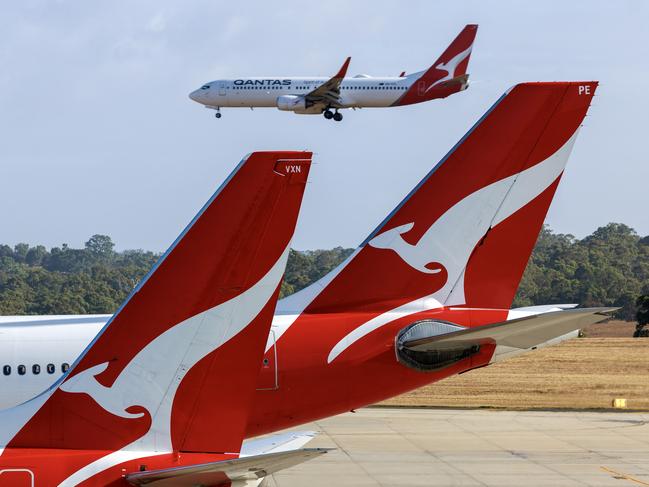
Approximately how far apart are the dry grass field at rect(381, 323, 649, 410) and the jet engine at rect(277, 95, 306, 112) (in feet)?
85.2

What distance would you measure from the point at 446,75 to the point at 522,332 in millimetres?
68361

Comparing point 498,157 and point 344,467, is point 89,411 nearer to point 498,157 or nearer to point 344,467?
point 498,157

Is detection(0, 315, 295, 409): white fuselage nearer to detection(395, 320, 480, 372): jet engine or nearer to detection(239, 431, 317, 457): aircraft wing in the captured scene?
detection(395, 320, 480, 372): jet engine

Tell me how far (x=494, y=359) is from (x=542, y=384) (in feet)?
89.9

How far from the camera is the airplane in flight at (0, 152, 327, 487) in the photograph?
29.5ft

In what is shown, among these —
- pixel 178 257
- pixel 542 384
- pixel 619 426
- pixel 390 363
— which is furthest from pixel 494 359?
pixel 542 384

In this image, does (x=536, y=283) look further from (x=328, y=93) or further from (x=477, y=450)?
(x=477, y=450)

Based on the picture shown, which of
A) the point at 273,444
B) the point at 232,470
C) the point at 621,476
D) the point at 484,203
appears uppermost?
the point at 484,203

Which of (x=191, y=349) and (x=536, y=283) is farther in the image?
(x=536, y=283)

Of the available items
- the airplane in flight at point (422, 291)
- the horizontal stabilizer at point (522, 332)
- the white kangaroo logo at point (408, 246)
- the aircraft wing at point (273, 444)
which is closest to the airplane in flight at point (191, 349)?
the aircraft wing at point (273, 444)

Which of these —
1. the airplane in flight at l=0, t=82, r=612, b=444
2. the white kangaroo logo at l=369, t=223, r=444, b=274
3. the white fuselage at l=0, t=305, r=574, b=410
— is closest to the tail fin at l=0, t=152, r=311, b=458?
the airplane in flight at l=0, t=82, r=612, b=444

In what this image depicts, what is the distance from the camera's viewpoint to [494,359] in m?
15.1

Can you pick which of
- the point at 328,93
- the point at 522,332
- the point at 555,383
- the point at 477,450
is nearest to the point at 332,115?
the point at 328,93

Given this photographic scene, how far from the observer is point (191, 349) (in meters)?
9.02
